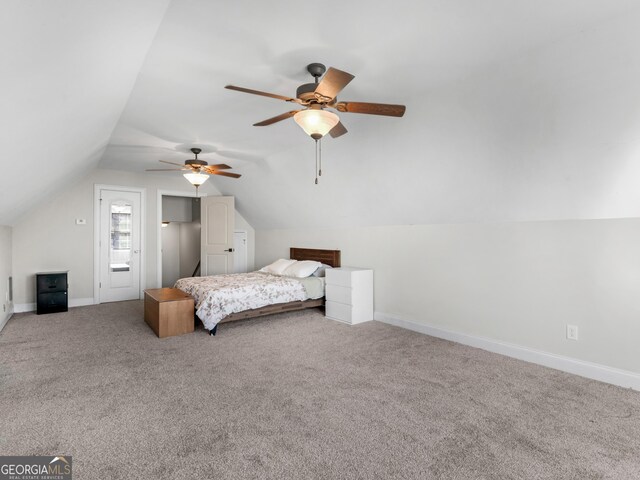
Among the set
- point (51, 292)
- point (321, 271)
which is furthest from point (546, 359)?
point (51, 292)

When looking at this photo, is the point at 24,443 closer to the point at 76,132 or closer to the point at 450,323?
the point at 76,132

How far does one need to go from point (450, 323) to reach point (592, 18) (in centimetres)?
292

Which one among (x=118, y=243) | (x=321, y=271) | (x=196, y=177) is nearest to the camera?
(x=196, y=177)

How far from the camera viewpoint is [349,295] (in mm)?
4539

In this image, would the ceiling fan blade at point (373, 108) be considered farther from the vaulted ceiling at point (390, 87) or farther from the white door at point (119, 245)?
the white door at point (119, 245)

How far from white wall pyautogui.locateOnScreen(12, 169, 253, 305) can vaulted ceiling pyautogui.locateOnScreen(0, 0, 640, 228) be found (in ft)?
6.32

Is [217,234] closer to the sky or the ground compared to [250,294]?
closer to the sky

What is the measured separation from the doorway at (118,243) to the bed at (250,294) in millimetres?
1867

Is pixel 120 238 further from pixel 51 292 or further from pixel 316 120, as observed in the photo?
pixel 316 120

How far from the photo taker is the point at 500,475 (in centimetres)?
168

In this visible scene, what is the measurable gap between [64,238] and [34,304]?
1.09m

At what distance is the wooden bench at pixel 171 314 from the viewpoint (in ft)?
12.7

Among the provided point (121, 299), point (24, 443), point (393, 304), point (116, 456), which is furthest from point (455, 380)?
point (121, 299)

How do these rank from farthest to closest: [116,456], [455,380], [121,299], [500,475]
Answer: [121,299], [455,380], [116,456], [500,475]
